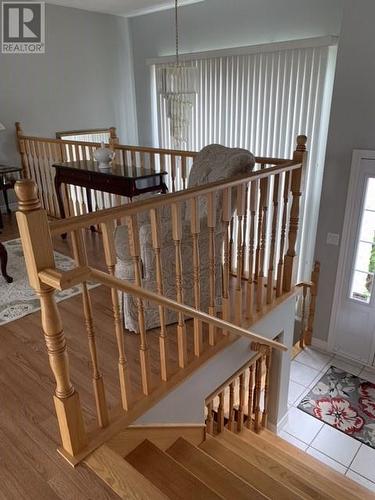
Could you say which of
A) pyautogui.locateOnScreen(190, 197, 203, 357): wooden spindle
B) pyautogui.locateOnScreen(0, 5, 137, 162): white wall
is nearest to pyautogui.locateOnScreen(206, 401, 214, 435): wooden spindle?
pyautogui.locateOnScreen(190, 197, 203, 357): wooden spindle

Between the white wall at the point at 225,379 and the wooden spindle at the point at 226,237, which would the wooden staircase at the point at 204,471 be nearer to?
the white wall at the point at 225,379

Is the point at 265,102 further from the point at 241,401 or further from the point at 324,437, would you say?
the point at 324,437

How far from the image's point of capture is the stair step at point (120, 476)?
53.4 inches

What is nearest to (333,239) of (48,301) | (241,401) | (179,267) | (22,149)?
→ (241,401)

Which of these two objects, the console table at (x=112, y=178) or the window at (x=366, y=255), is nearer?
the console table at (x=112, y=178)

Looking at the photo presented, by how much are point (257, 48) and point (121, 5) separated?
205 cm

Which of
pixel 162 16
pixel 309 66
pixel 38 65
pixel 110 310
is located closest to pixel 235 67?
pixel 309 66

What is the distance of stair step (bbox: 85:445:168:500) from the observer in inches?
53.4

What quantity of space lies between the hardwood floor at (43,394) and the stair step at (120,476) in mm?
29

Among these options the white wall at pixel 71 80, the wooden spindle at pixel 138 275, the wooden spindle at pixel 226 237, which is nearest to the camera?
the wooden spindle at pixel 138 275

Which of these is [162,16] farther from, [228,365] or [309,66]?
[228,365]

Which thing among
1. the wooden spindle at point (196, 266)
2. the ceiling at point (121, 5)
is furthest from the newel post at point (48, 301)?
the ceiling at point (121, 5)

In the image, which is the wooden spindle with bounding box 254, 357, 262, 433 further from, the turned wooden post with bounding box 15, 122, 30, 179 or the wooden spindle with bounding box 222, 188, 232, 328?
the turned wooden post with bounding box 15, 122, 30, 179

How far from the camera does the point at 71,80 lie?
16.8ft
